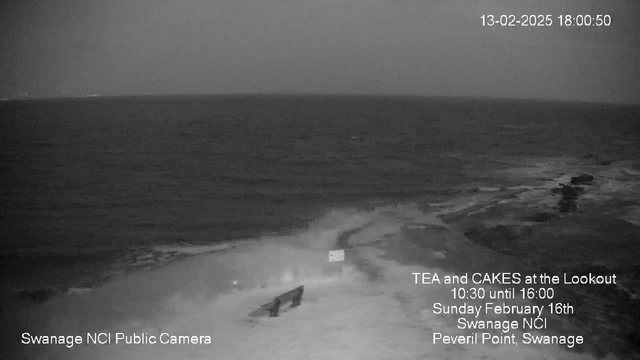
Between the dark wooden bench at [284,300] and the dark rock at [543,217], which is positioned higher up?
the dark rock at [543,217]

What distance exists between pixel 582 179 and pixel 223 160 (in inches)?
96.4

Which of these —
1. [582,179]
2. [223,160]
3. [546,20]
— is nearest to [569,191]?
[582,179]

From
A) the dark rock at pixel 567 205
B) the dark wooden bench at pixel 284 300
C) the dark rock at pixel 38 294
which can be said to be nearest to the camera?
the dark wooden bench at pixel 284 300

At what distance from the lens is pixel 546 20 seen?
2.93 meters

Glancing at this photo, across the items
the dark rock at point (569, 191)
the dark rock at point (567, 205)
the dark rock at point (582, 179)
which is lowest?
the dark rock at point (567, 205)

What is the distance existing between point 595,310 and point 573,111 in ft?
4.24

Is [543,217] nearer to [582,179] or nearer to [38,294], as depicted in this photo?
[582,179]

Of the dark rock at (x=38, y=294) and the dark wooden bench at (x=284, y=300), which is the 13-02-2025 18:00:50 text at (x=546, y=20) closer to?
the dark wooden bench at (x=284, y=300)

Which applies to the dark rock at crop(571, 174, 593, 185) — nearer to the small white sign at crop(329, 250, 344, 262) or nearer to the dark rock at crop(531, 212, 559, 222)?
the dark rock at crop(531, 212, 559, 222)

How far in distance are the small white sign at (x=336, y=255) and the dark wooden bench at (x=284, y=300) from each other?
0.86 ft

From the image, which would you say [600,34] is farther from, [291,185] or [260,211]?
[260,211]

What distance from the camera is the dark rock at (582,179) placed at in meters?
3.08

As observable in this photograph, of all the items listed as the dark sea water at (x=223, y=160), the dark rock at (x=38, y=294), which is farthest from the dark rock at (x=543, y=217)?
the dark rock at (x=38, y=294)

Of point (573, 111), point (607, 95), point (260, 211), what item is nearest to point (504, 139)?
point (573, 111)
